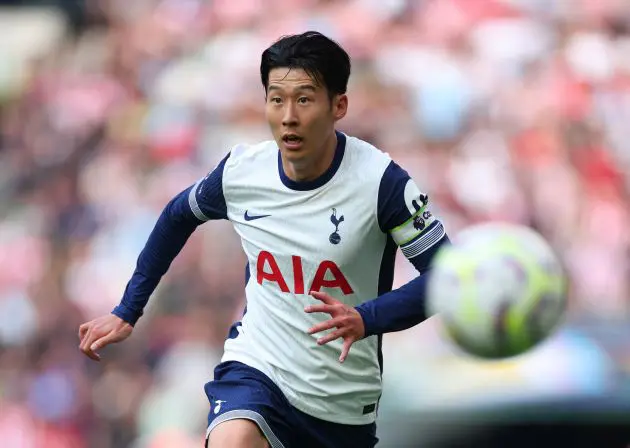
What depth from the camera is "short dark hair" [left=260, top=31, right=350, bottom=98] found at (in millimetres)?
4867

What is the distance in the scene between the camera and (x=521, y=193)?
10391 mm

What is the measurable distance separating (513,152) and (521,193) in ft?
1.72

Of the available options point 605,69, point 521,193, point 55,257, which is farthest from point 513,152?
point 55,257

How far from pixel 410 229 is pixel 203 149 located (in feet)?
22.4

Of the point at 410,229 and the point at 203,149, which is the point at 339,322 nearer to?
the point at 410,229

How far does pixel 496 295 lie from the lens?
4719 mm

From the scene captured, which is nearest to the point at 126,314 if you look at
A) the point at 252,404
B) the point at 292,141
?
the point at 252,404

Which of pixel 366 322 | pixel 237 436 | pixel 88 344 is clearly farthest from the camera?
pixel 88 344

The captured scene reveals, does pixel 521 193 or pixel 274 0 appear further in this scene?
pixel 274 0

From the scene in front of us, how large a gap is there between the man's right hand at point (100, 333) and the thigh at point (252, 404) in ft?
1.53

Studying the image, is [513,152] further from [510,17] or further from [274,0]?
[274,0]

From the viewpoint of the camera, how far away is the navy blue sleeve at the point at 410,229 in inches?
184

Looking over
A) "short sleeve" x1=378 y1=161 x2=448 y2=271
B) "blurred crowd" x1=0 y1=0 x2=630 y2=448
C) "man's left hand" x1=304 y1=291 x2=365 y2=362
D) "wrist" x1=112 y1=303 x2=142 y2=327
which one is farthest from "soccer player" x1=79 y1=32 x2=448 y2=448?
"blurred crowd" x1=0 y1=0 x2=630 y2=448

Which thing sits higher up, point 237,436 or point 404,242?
point 404,242
